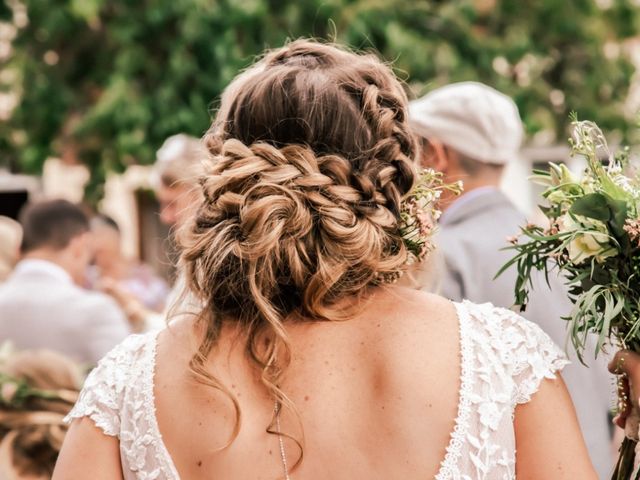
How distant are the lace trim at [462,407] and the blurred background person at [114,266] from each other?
633 cm

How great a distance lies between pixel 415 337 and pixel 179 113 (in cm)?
829

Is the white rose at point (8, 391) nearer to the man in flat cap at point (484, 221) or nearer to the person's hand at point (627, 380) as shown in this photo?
the man in flat cap at point (484, 221)

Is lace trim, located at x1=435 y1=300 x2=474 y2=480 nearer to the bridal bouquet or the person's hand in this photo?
the bridal bouquet

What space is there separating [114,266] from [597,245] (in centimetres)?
673

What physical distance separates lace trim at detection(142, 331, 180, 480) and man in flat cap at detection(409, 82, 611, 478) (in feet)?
5.94

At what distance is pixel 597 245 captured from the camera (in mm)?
2457

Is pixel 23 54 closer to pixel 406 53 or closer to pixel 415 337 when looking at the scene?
pixel 406 53

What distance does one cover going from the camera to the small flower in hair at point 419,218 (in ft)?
7.88

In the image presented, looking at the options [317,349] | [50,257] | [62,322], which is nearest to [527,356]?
[317,349]

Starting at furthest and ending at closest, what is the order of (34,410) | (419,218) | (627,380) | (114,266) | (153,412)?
(114,266)
(34,410)
(627,380)
(419,218)
(153,412)

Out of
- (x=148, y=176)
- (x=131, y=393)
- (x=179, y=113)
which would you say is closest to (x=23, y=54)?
(x=179, y=113)

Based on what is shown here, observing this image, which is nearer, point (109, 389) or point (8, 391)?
point (109, 389)

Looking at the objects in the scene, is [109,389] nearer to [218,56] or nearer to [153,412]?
[153,412]

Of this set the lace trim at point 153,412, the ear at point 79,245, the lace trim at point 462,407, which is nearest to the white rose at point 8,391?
the lace trim at point 153,412
